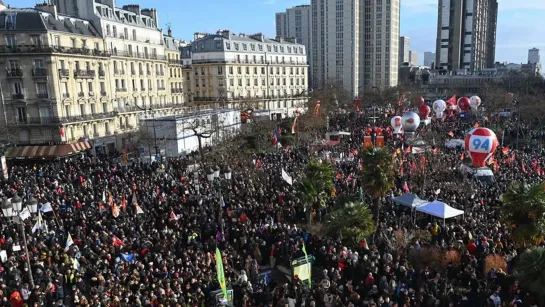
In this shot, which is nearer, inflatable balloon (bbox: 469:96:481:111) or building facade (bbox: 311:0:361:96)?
inflatable balloon (bbox: 469:96:481:111)

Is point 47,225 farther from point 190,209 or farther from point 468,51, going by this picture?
point 468,51

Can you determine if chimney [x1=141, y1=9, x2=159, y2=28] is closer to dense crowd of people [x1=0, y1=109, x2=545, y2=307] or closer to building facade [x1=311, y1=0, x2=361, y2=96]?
dense crowd of people [x1=0, y1=109, x2=545, y2=307]

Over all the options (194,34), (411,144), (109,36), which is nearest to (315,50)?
(194,34)

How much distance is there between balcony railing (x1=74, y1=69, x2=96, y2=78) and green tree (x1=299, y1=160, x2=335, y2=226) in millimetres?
30911

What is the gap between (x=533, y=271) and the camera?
1304 cm

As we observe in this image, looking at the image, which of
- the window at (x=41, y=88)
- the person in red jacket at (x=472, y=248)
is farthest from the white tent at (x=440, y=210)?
the window at (x=41, y=88)

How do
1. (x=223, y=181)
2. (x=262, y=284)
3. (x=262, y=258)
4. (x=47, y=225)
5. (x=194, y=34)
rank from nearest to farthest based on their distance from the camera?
(x=262, y=284) < (x=262, y=258) < (x=47, y=225) < (x=223, y=181) < (x=194, y=34)

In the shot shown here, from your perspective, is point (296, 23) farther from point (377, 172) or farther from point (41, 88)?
point (377, 172)

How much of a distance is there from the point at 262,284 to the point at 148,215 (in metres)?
8.83

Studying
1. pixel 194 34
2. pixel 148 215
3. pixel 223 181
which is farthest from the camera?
pixel 194 34

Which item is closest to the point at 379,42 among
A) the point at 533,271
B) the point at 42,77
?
the point at 42,77

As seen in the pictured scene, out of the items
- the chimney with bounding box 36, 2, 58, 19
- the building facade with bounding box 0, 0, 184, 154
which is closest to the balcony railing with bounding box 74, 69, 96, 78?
the building facade with bounding box 0, 0, 184, 154

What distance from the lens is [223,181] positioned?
2773cm

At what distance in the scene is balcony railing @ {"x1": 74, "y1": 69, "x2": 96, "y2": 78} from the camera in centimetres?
4416
